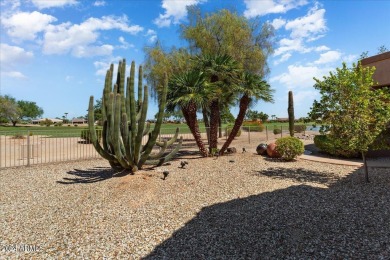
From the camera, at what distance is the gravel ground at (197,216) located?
3900mm

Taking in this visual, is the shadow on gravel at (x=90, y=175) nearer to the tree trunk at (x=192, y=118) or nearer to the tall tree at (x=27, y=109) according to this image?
the tree trunk at (x=192, y=118)

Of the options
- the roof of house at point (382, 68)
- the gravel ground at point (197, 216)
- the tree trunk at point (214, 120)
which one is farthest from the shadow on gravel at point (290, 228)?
the roof of house at point (382, 68)

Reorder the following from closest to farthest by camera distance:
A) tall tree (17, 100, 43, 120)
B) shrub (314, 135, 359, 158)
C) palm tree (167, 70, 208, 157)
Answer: palm tree (167, 70, 208, 157)
shrub (314, 135, 359, 158)
tall tree (17, 100, 43, 120)

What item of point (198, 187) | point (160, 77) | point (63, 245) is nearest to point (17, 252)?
point (63, 245)

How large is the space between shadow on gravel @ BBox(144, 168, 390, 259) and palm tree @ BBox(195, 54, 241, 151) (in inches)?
241

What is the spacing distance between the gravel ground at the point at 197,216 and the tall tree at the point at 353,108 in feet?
4.52

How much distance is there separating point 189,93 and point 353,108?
20.3ft

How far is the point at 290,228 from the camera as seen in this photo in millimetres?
4461

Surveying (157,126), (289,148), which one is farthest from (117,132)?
(289,148)

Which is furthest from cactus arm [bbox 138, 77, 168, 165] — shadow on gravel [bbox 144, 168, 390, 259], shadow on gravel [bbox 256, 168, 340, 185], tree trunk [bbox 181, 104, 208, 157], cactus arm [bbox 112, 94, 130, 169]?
shadow on gravel [bbox 256, 168, 340, 185]

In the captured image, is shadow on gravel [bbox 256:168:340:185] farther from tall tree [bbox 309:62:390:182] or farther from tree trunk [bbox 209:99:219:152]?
tree trunk [bbox 209:99:219:152]

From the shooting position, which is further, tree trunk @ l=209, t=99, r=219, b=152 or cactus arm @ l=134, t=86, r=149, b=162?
tree trunk @ l=209, t=99, r=219, b=152

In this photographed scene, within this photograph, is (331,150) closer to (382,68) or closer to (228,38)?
(382,68)

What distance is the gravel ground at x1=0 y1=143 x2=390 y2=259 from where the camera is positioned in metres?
3.90
